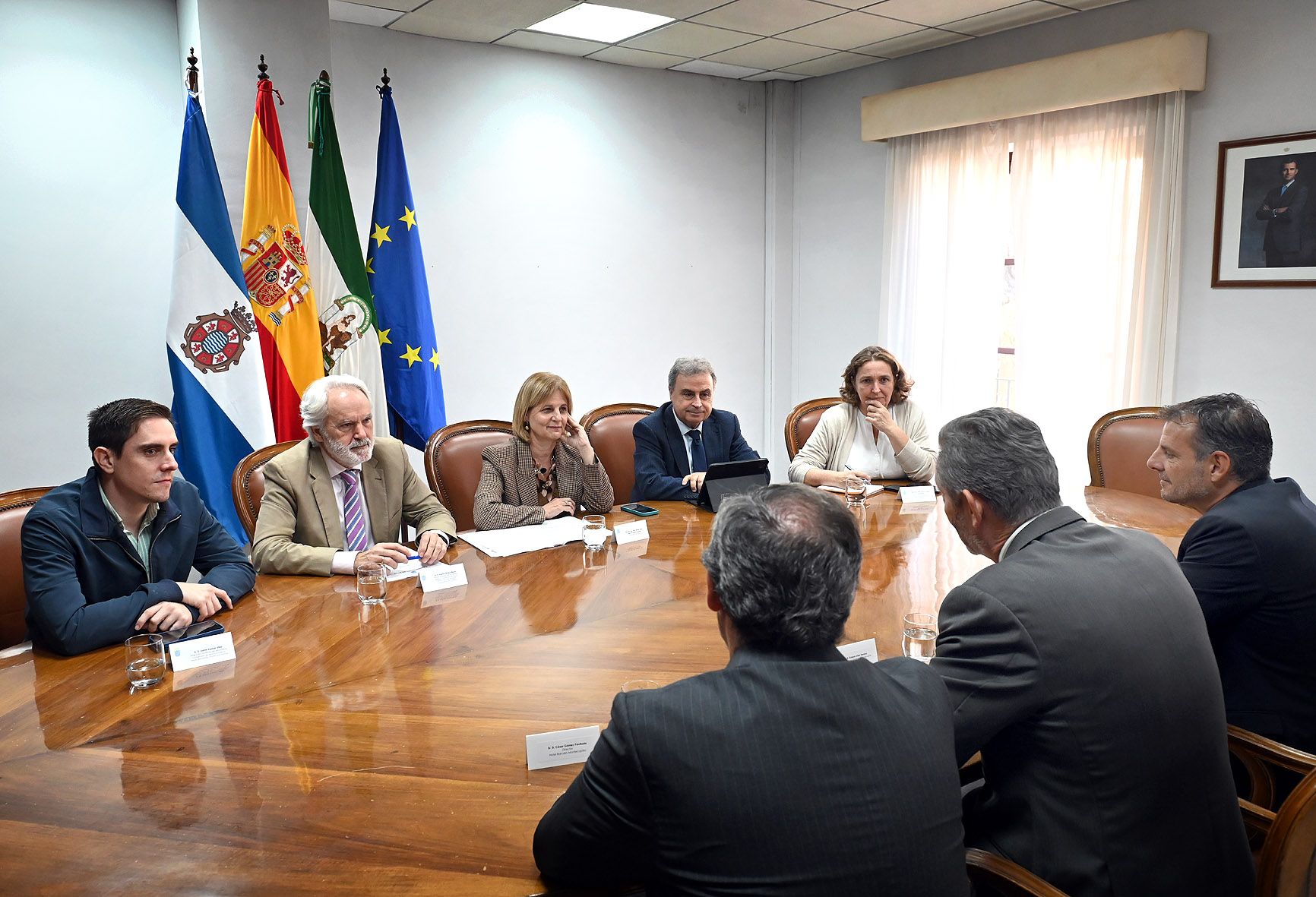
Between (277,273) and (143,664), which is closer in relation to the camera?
(143,664)

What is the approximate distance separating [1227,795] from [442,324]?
14.8ft

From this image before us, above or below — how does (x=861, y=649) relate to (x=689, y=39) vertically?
below

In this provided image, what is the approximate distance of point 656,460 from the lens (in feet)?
12.8

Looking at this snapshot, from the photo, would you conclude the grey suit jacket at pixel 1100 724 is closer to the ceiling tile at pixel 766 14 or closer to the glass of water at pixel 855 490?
the glass of water at pixel 855 490

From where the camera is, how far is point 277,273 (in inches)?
159

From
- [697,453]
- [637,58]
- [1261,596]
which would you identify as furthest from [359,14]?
[1261,596]

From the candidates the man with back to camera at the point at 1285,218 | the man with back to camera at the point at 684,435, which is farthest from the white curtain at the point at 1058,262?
the man with back to camera at the point at 684,435

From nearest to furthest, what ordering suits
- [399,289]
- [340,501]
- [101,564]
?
1. [101,564]
2. [340,501]
3. [399,289]

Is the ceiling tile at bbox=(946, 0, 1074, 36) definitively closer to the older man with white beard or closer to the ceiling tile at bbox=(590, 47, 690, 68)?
the ceiling tile at bbox=(590, 47, 690, 68)

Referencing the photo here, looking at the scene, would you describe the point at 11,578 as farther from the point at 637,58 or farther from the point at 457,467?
the point at 637,58

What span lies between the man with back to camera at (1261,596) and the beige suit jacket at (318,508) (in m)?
2.13

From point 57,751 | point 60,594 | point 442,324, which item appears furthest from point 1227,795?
point 442,324

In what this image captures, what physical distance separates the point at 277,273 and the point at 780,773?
3642 millimetres

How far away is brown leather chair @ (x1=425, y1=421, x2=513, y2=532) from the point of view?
3.66m
